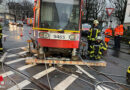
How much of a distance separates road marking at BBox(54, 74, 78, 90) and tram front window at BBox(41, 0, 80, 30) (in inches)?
88.4

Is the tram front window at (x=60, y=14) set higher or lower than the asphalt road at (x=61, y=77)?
higher

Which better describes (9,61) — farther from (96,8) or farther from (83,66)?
(96,8)

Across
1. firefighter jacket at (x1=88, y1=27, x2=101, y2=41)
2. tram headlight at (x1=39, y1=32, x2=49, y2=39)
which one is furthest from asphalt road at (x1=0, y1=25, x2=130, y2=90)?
firefighter jacket at (x1=88, y1=27, x2=101, y2=41)

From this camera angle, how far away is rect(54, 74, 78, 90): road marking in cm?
422

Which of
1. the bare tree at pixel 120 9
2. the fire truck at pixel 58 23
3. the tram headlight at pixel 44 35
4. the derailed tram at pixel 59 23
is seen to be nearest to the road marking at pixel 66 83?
the fire truck at pixel 58 23

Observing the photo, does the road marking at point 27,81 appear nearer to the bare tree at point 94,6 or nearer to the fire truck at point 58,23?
the fire truck at point 58,23

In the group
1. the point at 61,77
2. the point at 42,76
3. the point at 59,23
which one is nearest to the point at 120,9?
the point at 59,23

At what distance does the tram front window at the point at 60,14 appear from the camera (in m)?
5.98

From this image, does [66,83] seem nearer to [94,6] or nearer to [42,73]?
[42,73]

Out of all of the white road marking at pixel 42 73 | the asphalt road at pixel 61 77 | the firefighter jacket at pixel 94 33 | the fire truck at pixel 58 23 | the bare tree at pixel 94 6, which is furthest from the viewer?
the bare tree at pixel 94 6

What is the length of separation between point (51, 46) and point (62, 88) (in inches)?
90.8

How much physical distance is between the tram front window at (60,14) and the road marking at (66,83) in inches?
88.4

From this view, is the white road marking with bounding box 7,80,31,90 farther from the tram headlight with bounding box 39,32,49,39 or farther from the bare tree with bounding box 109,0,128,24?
the bare tree with bounding box 109,0,128,24

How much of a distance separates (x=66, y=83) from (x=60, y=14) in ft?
10.2
